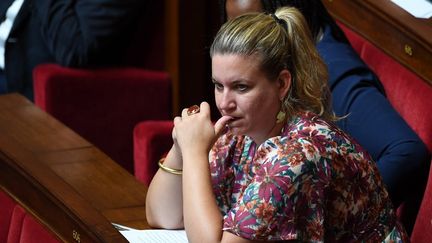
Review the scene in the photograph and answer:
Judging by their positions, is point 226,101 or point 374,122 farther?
point 374,122

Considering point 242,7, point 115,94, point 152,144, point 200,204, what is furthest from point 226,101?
point 115,94

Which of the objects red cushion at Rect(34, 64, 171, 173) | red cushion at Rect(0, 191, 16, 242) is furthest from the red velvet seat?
red cushion at Rect(0, 191, 16, 242)

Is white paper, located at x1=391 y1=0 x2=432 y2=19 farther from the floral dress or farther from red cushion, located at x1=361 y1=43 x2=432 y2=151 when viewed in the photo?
the floral dress

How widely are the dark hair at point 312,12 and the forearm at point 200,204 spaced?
0.55m

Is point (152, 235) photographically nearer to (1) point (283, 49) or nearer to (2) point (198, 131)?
(2) point (198, 131)

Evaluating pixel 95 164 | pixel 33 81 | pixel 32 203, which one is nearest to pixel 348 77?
pixel 95 164

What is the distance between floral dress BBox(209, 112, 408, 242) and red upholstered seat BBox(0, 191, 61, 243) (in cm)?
25

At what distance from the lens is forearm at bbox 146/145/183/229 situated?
4.98ft

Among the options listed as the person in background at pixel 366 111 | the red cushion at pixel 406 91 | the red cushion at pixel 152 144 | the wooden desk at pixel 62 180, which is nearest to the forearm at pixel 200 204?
the wooden desk at pixel 62 180

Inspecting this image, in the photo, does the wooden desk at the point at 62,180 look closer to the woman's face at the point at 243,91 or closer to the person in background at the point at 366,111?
the woman's face at the point at 243,91

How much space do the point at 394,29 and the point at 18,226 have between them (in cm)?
103

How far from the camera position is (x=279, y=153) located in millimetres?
1292

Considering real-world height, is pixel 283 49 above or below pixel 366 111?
above

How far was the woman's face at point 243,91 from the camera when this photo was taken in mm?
1361
